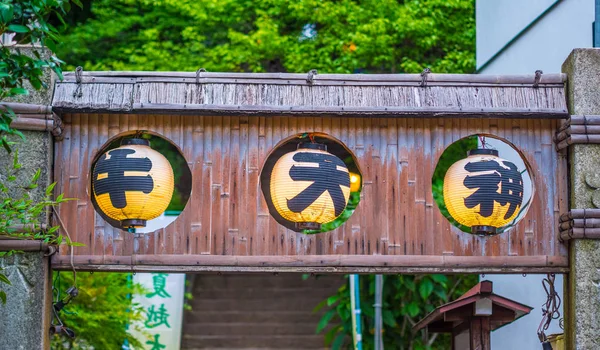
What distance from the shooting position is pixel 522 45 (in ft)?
48.4

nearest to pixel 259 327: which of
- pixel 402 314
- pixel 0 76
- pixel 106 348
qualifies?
pixel 402 314

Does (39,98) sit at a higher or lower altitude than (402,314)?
higher

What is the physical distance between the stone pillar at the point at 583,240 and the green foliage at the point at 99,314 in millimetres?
7738

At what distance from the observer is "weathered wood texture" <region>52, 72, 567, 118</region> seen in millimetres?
9180

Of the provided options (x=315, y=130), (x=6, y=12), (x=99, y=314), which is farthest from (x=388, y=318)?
(x=6, y=12)

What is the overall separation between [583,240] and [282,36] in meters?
11.9

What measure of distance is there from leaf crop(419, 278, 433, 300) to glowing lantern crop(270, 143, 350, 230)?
315 inches

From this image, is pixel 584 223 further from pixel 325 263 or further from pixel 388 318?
pixel 388 318

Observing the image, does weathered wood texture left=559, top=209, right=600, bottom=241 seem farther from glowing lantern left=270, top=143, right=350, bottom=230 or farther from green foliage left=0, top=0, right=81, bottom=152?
green foliage left=0, top=0, right=81, bottom=152

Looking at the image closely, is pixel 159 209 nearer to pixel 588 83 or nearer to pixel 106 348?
pixel 588 83

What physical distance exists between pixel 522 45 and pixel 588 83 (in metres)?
5.66

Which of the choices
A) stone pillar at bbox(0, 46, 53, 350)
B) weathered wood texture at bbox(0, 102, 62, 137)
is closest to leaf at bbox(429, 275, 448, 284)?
stone pillar at bbox(0, 46, 53, 350)

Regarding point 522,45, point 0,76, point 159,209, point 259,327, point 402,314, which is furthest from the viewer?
point 259,327

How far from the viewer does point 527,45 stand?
14555mm
